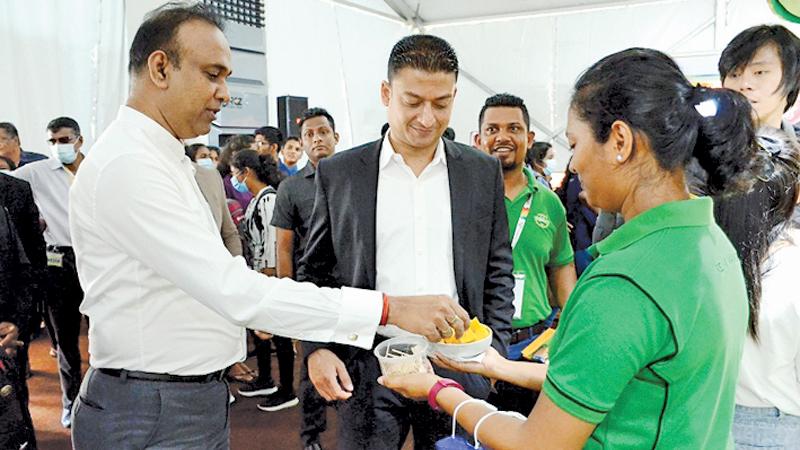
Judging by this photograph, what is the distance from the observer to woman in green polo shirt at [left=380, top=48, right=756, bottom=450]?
809 mm

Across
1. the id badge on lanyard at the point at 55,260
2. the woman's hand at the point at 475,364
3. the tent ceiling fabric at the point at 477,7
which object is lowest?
the woman's hand at the point at 475,364

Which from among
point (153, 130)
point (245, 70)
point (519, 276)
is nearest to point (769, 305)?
point (519, 276)

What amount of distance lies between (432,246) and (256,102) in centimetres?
647

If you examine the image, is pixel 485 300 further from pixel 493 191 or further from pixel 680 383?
pixel 680 383

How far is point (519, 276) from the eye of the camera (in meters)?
2.21

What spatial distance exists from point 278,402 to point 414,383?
273 centimetres

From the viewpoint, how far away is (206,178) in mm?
2984

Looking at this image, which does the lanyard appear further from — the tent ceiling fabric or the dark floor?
the tent ceiling fabric

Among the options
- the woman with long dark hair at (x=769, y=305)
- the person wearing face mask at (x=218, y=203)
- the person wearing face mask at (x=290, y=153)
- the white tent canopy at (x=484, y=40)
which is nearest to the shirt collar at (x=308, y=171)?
the person wearing face mask at (x=218, y=203)

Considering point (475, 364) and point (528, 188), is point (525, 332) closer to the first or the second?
point (528, 188)

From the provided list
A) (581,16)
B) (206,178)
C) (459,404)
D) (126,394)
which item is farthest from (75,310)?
(581,16)

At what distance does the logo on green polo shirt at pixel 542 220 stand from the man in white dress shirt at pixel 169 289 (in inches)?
40.6

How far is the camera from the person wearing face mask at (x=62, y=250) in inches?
131

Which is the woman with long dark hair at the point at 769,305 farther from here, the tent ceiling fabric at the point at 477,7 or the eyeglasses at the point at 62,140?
the tent ceiling fabric at the point at 477,7
